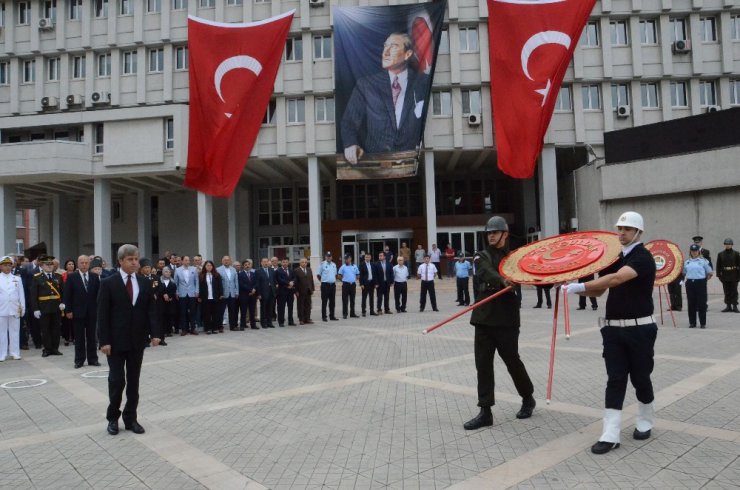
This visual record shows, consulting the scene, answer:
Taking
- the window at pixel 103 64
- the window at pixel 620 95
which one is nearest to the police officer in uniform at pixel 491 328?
the window at pixel 620 95

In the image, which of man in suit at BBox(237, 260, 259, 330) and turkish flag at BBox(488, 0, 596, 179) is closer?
man in suit at BBox(237, 260, 259, 330)

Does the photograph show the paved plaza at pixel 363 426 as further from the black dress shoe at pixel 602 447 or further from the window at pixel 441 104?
the window at pixel 441 104

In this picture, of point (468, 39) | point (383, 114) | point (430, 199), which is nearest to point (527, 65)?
point (383, 114)

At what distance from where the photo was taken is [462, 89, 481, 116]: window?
3034 centimetres

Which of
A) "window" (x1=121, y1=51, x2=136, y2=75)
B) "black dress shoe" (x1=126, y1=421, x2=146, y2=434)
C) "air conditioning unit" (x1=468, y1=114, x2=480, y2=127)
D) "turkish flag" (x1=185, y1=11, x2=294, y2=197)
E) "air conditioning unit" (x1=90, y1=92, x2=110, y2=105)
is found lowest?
"black dress shoe" (x1=126, y1=421, x2=146, y2=434)

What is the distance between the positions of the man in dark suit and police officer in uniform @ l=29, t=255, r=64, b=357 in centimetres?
639

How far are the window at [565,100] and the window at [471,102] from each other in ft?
15.3

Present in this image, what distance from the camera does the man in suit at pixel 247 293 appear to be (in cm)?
1432

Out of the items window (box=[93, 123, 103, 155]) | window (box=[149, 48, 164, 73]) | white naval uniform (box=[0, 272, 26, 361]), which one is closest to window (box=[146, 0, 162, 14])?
window (box=[149, 48, 164, 73])

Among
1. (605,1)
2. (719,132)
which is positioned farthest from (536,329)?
(605,1)

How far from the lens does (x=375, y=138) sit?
25984mm

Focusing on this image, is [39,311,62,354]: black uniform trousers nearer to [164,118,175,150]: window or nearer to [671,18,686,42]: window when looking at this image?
[164,118,175,150]: window

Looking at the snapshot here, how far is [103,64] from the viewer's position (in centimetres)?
3256

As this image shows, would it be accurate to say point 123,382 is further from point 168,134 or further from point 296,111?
point 168,134
